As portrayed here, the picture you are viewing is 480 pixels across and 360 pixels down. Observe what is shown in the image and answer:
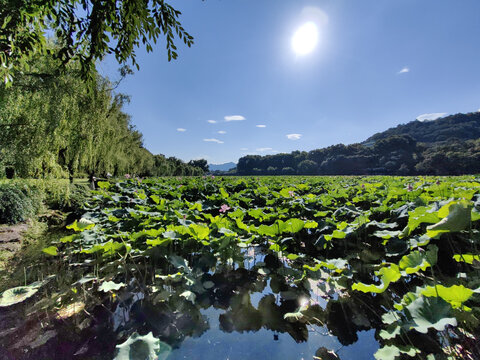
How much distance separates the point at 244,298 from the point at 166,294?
2.60 ft

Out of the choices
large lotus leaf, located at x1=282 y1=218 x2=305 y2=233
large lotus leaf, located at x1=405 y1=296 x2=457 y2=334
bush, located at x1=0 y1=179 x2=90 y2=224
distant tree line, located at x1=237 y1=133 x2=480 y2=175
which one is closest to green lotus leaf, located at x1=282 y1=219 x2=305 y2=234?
large lotus leaf, located at x1=282 y1=218 x2=305 y2=233

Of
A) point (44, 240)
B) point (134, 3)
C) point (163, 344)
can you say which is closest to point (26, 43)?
point (134, 3)

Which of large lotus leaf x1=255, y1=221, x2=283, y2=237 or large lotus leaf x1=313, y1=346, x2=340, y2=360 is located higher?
large lotus leaf x1=255, y1=221, x2=283, y2=237

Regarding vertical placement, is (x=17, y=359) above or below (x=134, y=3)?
below

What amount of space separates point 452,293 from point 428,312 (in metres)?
0.18

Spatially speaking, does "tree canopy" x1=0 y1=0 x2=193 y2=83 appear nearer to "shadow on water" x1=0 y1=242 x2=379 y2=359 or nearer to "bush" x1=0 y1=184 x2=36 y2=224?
"shadow on water" x1=0 y1=242 x2=379 y2=359

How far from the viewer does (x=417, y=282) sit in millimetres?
2262

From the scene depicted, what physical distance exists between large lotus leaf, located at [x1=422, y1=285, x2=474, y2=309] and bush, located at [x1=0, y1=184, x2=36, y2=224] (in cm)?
838

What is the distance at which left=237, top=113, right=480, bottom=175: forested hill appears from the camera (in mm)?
44125

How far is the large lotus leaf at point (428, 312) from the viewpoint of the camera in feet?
3.79

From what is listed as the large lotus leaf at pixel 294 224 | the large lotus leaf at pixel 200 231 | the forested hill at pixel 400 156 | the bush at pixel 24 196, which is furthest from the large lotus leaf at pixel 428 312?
the forested hill at pixel 400 156

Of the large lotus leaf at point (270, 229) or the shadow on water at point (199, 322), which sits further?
the large lotus leaf at point (270, 229)

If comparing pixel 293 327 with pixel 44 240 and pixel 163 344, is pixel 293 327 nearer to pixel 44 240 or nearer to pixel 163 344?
pixel 163 344

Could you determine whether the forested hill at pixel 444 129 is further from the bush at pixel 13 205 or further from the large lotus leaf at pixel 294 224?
the bush at pixel 13 205
